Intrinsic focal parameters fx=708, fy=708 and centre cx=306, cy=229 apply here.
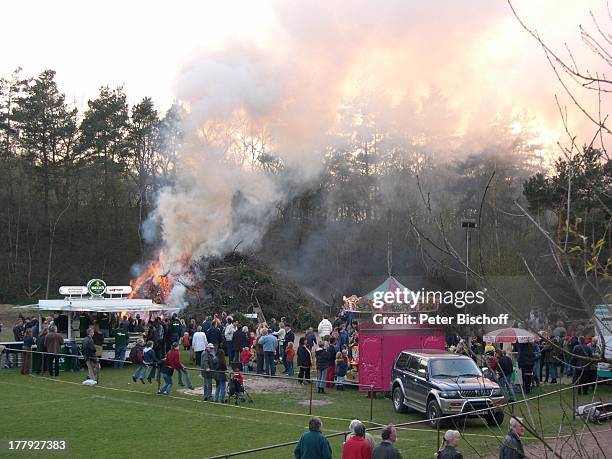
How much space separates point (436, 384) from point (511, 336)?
6477 millimetres

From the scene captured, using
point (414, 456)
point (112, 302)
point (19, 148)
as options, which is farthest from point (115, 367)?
point (19, 148)

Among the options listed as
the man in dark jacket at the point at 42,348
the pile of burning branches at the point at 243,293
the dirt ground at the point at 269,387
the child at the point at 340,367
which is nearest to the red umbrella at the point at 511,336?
the child at the point at 340,367

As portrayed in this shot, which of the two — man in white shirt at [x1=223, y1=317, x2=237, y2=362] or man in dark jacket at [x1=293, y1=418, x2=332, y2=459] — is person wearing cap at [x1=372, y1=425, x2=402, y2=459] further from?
man in white shirt at [x1=223, y1=317, x2=237, y2=362]

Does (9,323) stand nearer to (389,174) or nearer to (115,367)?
(115,367)

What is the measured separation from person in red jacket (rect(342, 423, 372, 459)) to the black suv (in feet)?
19.4

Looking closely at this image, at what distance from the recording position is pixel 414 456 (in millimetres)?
13586

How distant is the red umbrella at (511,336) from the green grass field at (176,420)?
2201 millimetres

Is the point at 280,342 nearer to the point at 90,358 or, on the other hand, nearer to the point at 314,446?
the point at 90,358

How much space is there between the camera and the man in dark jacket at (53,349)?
76.7 ft

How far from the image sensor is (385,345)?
20.8m

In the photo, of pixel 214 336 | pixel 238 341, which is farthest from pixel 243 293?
pixel 238 341

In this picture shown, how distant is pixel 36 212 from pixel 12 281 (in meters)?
6.94

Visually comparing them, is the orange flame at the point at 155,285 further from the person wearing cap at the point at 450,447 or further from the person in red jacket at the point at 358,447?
the person wearing cap at the point at 450,447

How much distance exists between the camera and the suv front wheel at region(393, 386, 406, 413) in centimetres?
1811
